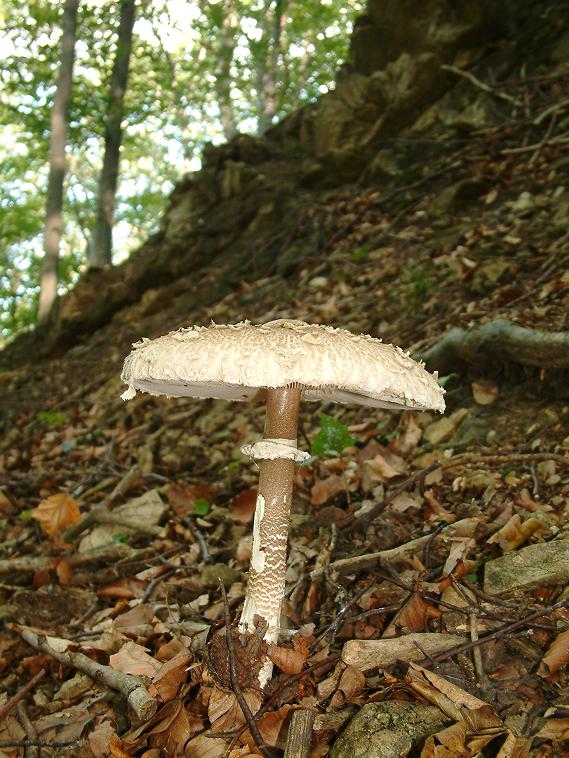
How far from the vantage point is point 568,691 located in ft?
6.73

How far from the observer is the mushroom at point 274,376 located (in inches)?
81.3

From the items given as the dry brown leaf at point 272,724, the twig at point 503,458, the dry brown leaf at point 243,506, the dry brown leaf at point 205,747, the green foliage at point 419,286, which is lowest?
the dry brown leaf at point 205,747

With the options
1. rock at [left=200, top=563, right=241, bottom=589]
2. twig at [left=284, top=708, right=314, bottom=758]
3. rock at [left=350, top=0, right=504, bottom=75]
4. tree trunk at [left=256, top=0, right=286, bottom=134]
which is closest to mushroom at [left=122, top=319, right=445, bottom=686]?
twig at [left=284, top=708, right=314, bottom=758]

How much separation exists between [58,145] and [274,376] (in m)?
12.6

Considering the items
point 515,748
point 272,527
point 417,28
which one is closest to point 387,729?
point 515,748

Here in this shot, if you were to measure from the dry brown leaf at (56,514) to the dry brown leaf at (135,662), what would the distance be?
75.0 inches

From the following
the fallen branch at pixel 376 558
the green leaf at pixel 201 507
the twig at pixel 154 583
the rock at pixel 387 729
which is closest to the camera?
the rock at pixel 387 729

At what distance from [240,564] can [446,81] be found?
9.15 metres

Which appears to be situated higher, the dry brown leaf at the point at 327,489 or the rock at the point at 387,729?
the dry brown leaf at the point at 327,489

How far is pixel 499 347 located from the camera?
3.88m

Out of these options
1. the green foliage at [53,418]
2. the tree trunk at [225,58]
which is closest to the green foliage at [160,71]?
the tree trunk at [225,58]

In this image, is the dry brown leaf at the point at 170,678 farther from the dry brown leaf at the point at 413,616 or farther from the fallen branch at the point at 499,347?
the fallen branch at the point at 499,347

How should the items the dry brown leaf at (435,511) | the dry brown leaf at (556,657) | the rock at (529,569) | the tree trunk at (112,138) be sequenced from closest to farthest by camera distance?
the dry brown leaf at (556,657), the rock at (529,569), the dry brown leaf at (435,511), the tree trunk at (112,138)

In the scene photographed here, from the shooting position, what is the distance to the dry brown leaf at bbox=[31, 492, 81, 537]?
4.46 m
